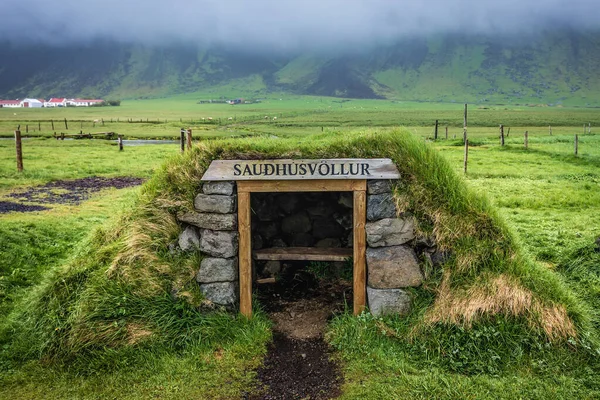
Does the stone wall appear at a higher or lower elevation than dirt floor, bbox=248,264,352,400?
higher

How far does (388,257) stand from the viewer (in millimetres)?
7957

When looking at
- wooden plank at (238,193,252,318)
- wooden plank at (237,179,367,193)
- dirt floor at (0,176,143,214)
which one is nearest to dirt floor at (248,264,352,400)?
wooden plank at (238,193,252,318)

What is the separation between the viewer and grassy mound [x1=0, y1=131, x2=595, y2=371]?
24.2ft

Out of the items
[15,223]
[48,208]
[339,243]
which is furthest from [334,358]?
[48,208]

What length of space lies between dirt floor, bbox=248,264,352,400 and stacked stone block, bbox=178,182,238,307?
3.74 ft

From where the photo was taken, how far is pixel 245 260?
8258 mm

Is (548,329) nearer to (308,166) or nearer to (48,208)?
(308,166)

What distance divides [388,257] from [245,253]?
215 cm

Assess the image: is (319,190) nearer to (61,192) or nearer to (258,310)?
(258,310)

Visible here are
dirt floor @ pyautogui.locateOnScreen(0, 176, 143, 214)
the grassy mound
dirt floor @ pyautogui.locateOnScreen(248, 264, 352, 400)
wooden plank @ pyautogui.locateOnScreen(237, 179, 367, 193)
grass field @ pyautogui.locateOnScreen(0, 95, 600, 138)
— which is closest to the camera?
dirt floor @ pyautogui.locateOnScreen(248, 264, 352, 400)

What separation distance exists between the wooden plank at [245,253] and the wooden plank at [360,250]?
161cm

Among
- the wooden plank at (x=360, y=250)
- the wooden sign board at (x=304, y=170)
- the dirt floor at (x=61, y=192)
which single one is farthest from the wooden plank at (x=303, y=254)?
the dirt floor at (x=61, y=192)

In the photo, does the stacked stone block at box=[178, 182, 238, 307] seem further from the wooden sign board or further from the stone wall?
the wooden sign board

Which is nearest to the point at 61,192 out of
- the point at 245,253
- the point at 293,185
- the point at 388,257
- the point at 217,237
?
the point at 217,237
